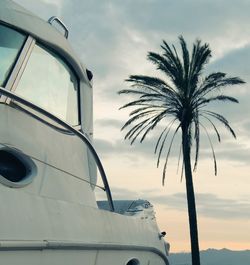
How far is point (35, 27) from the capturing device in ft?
25.8

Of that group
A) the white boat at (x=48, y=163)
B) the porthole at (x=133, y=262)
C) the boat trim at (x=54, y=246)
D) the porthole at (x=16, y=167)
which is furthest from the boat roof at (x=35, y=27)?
the porthole at (x=133, y=262)

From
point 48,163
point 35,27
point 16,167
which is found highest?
point 35,27

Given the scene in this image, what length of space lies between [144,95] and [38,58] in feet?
66.0

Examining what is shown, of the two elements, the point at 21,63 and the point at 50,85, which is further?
the point at 50,85

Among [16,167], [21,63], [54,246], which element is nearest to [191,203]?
[21,63]

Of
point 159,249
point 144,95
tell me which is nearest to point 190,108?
point 144,95

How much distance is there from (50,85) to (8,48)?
107 centimetres

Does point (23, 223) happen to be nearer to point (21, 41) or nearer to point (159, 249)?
point (21, 41)

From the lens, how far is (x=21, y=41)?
24.8ft

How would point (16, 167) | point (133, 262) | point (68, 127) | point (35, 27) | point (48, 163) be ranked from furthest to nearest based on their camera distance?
point (133, 262)
point (35, 27)
point (68, 127)
point (48, 163)
point (16, 167)

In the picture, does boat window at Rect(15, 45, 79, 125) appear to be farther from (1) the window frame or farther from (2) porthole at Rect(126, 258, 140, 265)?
(2) porthole at Rect(126, 258, 140, 265)

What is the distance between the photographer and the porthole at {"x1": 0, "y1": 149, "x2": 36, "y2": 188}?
6.46m

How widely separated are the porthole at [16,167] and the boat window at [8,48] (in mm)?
1023

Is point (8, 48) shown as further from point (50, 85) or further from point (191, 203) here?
point (191, 203)
